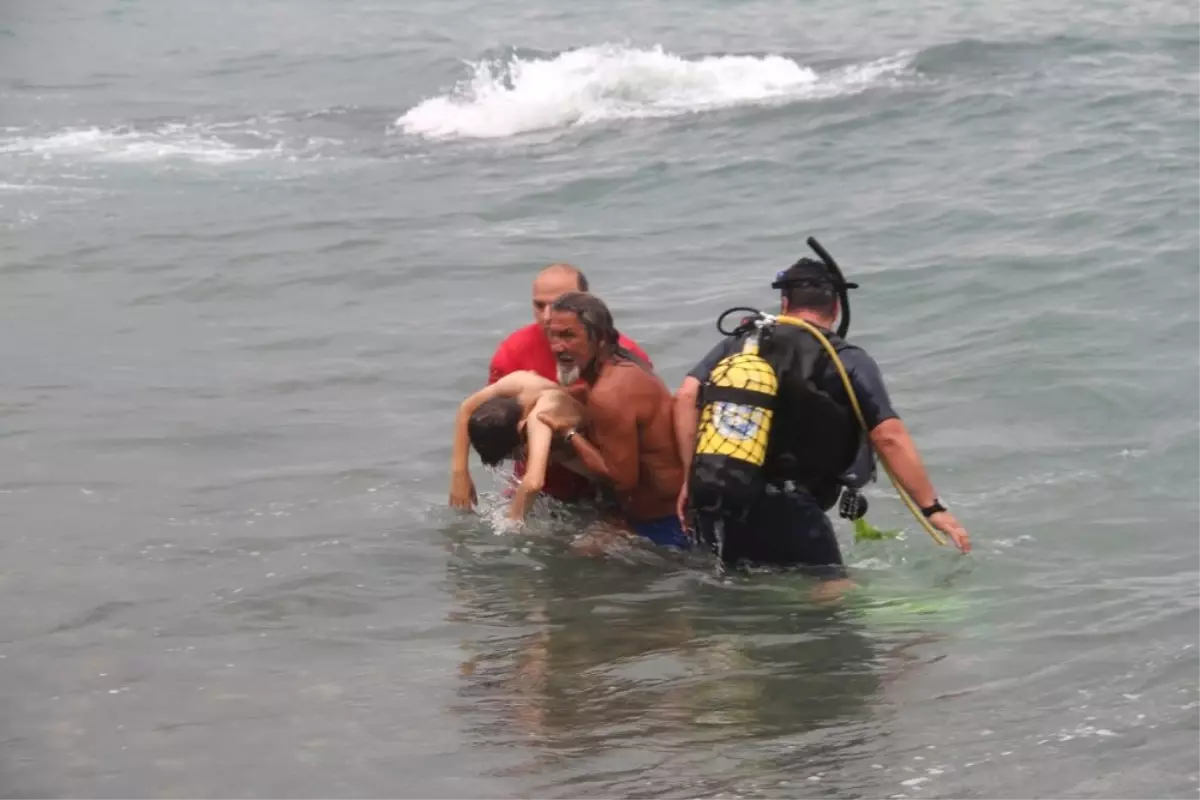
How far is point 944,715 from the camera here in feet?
17.6

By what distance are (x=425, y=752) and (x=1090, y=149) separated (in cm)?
1222

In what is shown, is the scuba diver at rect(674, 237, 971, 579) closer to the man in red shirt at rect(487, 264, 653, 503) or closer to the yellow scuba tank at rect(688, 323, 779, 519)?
the yellow scuba tank at rect(688, 323, 779, 519)

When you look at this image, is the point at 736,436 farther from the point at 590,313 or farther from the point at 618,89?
the point at 618,89

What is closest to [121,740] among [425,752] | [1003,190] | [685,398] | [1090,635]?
[425,752]

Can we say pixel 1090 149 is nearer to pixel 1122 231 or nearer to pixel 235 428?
pixel 1122 231

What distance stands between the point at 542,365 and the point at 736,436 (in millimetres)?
1358

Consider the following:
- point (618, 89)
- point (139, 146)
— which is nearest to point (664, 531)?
point (139, 146)

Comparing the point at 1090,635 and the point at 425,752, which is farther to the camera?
the point at 1090,635

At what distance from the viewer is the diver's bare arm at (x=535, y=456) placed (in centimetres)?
643

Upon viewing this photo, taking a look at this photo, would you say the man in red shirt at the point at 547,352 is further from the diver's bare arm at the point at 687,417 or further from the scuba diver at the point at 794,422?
the scuba diver at the point at 794,422

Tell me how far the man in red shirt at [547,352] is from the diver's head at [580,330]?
39 cm

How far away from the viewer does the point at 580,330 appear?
6.41 meters

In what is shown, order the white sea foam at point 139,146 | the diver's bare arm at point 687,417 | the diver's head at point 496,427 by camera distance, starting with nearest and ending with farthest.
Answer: the diver's bare arm at point 687,417
the diver's head at point 496,427
the white sea foam at point 139,146

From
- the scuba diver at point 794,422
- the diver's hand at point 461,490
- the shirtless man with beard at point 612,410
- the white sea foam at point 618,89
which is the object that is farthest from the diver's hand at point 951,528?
the white sea foam at point 618,89
